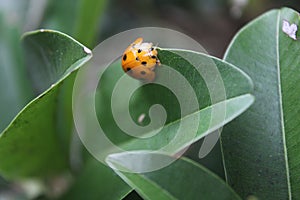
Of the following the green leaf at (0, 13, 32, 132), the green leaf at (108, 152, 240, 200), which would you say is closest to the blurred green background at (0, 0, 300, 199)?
the green leaf at (0, 13, 32, 132)

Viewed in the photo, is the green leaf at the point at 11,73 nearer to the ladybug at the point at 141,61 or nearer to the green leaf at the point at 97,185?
the green leaf at the point at 97,185

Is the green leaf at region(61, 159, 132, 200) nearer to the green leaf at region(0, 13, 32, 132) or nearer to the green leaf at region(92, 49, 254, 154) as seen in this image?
the green leaf at region(92, 49, 254, 154)

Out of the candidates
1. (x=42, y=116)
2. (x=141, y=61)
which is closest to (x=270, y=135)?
(x=141, y=61)

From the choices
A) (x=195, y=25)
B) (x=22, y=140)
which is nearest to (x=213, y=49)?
(x=195, y=25)

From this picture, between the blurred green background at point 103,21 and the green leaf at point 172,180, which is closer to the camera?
the green leaf at point 172,180

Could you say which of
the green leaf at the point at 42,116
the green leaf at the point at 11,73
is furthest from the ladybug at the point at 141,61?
the green leaf at the point at 11,73
